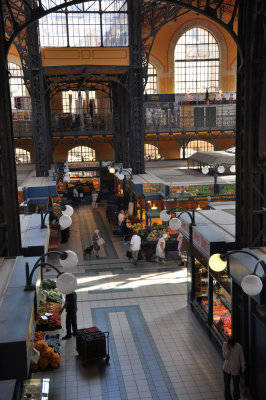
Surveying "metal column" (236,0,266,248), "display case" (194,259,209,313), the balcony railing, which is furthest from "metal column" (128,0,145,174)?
"metal column" (236,0,266,248)

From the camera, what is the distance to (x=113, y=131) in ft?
109

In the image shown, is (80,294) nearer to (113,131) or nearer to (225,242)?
(225,242)

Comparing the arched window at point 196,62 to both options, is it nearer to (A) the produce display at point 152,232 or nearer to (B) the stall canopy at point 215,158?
(B) the stall canopy at point 215,158

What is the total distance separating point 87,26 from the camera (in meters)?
27.3

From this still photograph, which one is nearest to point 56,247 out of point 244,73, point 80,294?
point 80,294

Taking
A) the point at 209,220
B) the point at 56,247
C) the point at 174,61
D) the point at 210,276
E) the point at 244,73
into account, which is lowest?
the point at 56,247

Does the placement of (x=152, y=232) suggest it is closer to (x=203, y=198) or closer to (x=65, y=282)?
(x=203, y=198)

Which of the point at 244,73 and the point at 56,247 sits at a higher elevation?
the point at 244,73

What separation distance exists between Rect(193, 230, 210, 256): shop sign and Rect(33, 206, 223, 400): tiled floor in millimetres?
2304

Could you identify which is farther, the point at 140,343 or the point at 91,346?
the point at 140,343

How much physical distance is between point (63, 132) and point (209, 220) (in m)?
22.3

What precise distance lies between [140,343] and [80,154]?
31.1m

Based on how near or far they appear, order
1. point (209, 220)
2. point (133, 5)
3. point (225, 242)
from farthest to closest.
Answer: point (133, 5)
point (209, 220)
point (225, 242)

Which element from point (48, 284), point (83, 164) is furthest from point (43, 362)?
point (83, 164)
